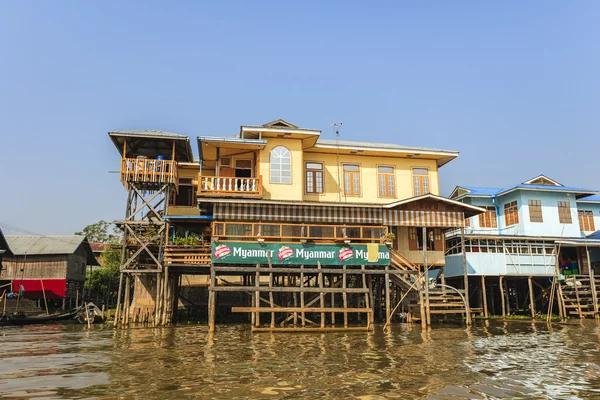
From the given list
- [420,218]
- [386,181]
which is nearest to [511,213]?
[386,181]

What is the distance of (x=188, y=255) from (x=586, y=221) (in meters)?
29.2

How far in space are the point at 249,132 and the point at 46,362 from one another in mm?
15830

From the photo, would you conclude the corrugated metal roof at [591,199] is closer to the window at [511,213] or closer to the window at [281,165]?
the window at [511,213]

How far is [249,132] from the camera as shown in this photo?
25.5 meters

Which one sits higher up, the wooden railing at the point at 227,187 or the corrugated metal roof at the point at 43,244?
the wooden railing at the point at 227,187

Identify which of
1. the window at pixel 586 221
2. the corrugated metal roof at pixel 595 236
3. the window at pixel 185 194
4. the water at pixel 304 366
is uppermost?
the window at pixel 185 194

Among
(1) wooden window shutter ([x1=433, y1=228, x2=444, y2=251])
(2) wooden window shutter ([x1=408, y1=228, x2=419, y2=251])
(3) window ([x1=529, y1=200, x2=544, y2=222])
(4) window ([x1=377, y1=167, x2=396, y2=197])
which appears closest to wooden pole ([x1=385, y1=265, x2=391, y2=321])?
(2) wooden window shutter ([x1=408, y1=228, x2=419, y2=251])

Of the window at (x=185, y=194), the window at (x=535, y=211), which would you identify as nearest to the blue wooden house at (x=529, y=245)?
the window at (x=535, y=211)

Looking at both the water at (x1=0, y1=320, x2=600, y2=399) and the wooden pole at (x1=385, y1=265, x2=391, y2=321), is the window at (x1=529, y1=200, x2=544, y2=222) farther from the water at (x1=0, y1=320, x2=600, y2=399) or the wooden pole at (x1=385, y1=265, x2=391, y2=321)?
the wooden pole at (x1=385, y1=265, x2=391, y2=321)

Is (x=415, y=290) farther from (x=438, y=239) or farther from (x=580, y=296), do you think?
(x=580, y=296)

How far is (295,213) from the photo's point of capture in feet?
78.9

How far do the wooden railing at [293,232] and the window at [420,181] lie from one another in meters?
5.23

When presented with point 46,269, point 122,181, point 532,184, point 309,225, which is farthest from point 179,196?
point 532,184

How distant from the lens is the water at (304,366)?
9.06 m
